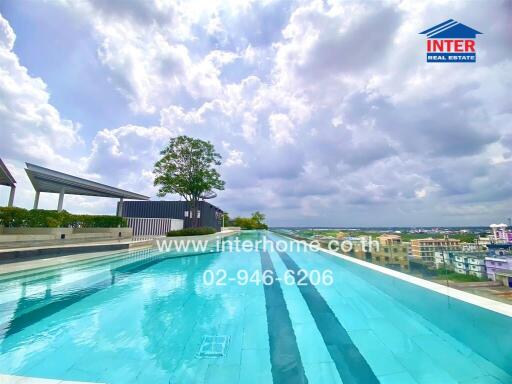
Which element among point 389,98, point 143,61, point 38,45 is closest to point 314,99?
point 389,98

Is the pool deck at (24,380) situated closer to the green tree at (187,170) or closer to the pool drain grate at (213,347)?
the pool drain grate at (213,347)

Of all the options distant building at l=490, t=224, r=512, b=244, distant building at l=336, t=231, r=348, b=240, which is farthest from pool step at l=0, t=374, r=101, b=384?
distant building at l=336, t=231, r=348, b=240

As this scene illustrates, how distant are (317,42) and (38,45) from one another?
38.0 ft

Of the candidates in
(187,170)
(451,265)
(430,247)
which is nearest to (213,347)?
(451,265)

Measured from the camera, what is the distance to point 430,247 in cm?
470

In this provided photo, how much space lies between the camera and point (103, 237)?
16844mm

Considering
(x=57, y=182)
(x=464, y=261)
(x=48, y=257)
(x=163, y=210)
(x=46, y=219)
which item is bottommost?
(x=48, y=257)

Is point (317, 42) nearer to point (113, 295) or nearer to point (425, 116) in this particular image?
point (425, 116)

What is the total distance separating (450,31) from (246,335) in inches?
482

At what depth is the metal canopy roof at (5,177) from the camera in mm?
12283

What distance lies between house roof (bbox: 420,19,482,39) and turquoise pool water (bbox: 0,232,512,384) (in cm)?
955

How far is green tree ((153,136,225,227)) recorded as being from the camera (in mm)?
18062

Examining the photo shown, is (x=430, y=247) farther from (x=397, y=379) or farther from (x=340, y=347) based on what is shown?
(x=397, y=379)

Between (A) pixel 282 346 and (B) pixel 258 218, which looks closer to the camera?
(A) pixel 282 346
